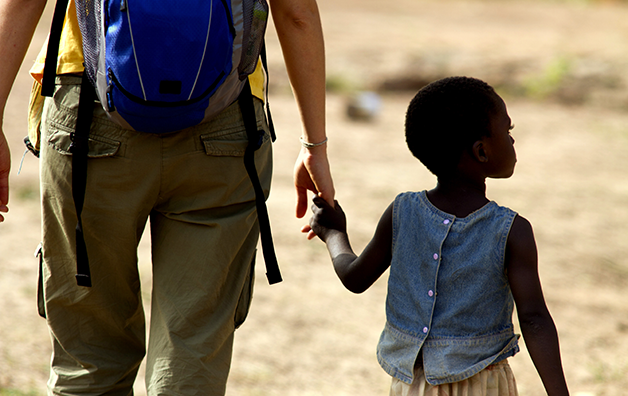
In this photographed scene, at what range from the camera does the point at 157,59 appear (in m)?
1.54

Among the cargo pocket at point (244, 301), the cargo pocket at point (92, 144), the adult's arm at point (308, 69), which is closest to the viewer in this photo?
the cargo pocket at point (92, 144)

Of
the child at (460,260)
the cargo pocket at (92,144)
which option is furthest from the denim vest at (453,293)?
the cargo pocket at (92,144)

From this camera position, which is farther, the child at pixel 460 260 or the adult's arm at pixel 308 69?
the adult's arm at pixel 308 69

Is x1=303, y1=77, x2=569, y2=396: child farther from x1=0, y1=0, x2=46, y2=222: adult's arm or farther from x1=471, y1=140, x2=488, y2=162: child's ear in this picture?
x1=0, y1=0, x2=46, y2=222: adult's arm

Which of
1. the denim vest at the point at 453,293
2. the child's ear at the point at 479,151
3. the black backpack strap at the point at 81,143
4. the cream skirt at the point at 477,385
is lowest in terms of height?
the cream skirt at the point at 477,385

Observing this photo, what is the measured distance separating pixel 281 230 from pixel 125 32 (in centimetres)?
334

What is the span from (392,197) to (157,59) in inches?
159

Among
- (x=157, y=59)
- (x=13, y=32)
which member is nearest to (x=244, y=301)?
(x=157, y=59)

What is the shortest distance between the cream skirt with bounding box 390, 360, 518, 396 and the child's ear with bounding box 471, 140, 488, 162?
1.53 ft

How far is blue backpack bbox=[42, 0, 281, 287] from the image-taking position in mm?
1524

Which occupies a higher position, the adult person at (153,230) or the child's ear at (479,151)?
the child's ear at (479,151)

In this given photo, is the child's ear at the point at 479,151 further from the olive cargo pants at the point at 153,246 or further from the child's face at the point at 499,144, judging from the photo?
the olive cargo pants at the point at 153,246

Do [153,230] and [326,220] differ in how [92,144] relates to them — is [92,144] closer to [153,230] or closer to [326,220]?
[153,230]

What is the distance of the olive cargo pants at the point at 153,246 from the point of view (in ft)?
5.63
